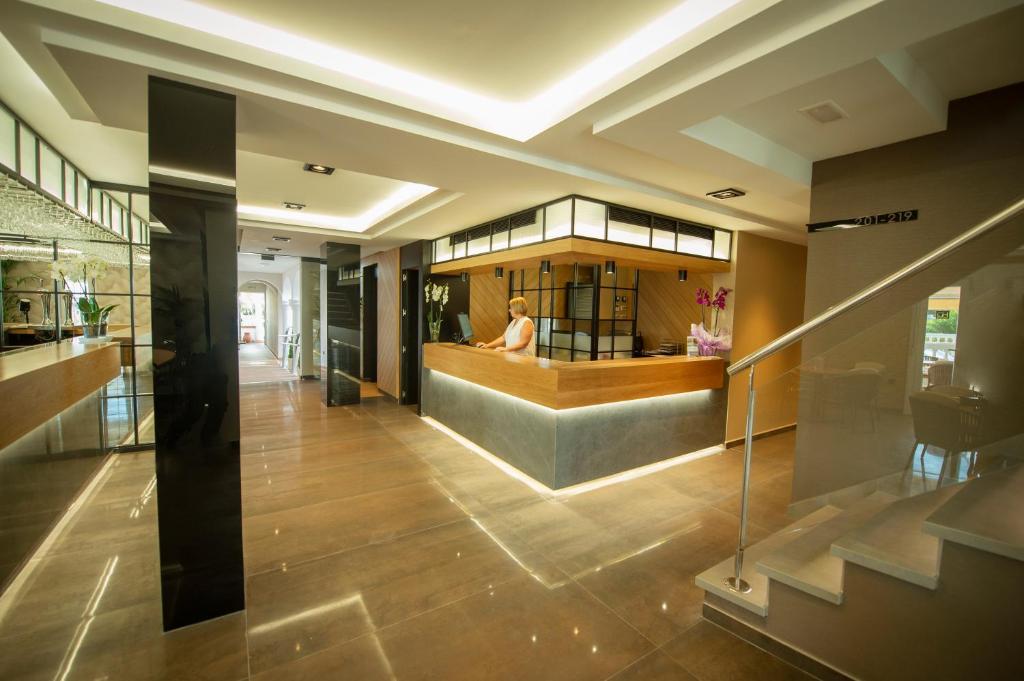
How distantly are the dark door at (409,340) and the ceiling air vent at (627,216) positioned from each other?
396 centimetres

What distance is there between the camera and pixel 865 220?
3.24 metres

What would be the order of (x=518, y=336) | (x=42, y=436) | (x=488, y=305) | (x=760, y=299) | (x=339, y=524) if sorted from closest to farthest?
1. (x=42, y=436)
2. (x=339, y=524)
3. (x=518, y=336)
4. (x=760, y=299)
5. (x=488, y=305)

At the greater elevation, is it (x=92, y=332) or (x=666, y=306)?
(x=666, y=306)

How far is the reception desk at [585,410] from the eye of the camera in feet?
13.6

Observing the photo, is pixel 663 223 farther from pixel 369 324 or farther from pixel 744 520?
pixel 369 324

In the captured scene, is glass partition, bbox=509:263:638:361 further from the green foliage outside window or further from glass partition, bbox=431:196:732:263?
the green foliage outside window

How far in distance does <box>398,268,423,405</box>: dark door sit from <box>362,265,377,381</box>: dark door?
1.93 m

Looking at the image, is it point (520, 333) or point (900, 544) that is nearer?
point (900, 544)

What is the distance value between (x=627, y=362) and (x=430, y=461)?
2.46m

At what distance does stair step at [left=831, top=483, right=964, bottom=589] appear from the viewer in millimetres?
1768

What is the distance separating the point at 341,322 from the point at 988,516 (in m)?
8.31

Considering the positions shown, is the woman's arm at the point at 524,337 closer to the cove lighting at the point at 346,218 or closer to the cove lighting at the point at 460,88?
the cove lighting at the point at 346,218

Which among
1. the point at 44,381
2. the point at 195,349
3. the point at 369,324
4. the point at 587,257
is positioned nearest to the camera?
the point at 195,349

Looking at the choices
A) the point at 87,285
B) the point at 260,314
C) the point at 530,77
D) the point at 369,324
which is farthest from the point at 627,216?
the point at 260,314
